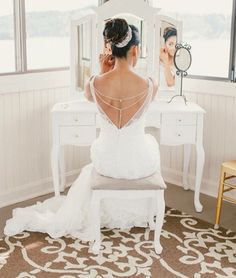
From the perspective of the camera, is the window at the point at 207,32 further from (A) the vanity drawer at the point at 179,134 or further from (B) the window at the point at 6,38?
(B) the window at the point at 6,38

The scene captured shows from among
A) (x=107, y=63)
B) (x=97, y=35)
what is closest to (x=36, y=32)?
(x=97, y=35)

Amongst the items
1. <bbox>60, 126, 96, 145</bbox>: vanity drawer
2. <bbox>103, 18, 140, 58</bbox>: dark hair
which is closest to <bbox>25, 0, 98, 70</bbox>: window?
<bbox>60, 126, 96, 145</bbox>: vanity drawer

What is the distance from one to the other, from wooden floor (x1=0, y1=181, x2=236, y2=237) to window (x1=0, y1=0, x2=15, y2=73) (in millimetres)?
1124

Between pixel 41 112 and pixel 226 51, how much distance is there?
1.65 meters

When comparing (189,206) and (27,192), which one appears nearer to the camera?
(189,206)

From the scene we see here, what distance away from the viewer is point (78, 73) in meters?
3.75

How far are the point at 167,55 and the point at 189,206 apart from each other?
127 centimetres

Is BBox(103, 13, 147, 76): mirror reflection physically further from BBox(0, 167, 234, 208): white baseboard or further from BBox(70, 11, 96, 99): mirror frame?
BBox(0, 167, 234, 208): white baseboard

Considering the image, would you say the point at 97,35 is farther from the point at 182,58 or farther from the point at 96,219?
the point at 96,219

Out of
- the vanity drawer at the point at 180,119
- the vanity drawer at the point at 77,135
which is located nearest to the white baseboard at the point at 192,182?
the vanity drawer at the point at 180,119

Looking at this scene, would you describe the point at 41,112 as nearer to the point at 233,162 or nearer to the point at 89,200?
the point at 89,200

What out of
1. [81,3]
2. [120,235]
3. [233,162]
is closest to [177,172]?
[233,162]

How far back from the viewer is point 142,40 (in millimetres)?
3795

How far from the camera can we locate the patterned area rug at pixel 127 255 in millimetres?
2648
